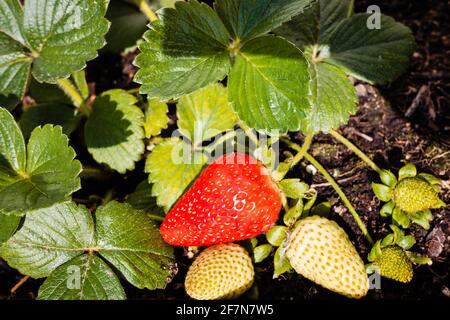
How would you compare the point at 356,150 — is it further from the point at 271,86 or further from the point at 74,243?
the point at 74,243

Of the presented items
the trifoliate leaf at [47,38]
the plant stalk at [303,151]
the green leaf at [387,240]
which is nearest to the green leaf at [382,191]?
the green leaf at [387,240]

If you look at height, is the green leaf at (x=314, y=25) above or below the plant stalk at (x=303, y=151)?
above

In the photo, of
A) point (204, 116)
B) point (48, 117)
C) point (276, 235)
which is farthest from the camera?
point (48, 117)

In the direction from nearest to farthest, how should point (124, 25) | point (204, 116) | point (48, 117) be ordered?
point (204, 116) → point (48, 117) → point (124, 25)

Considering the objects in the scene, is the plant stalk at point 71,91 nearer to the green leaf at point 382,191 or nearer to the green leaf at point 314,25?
the green leaf at point 314,25

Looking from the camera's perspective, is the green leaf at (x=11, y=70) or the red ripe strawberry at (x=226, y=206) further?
the green leaf at (x=11, y=70)

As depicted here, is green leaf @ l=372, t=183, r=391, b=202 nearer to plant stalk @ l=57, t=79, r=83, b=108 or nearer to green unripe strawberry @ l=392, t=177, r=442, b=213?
green unripe strawberry @ l=392, t=177, r=442, b=213

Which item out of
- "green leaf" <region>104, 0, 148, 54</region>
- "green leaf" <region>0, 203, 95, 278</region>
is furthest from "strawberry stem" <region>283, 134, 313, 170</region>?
"green leaf" <region>104, 0, 148, 54</region>

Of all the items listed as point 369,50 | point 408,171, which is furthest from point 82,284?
point 369,50
